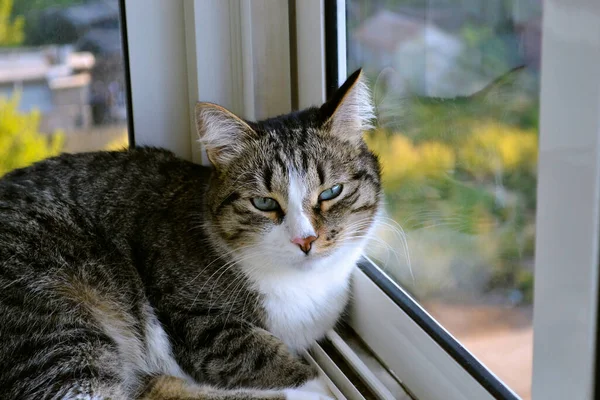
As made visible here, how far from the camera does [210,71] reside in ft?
5.94

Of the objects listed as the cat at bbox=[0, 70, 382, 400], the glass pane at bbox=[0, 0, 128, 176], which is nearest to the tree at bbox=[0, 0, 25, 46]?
the glass pane at bbox=[0, 0, 128, 176]

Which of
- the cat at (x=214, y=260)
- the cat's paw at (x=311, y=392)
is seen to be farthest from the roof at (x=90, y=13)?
the cat's paw at (x=311, y=392)

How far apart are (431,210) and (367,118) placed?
270mm

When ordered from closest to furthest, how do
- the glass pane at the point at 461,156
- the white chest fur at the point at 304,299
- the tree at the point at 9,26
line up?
the glass pane at the point at 461,156
the white chest fur at the point at 304,299
the tree at the point at 9,26

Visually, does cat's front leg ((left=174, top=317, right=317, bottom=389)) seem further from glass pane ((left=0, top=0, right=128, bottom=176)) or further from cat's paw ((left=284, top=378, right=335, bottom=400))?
glass pane ((left=0, top=0, right=128, bottom=176))

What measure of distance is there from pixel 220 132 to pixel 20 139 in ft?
2.38

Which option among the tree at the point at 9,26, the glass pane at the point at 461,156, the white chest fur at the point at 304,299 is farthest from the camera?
the tree at the point at 9,26

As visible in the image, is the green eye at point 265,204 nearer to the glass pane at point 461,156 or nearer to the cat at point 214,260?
the cat at point 214,260

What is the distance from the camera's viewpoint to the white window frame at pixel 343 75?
2.62ft

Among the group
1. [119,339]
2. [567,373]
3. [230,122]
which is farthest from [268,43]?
[567,373]

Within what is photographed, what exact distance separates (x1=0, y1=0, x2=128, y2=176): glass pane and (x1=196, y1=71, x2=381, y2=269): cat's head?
0.54 metres

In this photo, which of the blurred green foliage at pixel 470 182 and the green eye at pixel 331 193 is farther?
the green eye at pixel 331 193

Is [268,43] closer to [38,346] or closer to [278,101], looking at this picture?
[278,101]

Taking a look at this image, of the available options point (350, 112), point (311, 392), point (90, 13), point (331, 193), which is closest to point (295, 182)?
point (331, 193)
